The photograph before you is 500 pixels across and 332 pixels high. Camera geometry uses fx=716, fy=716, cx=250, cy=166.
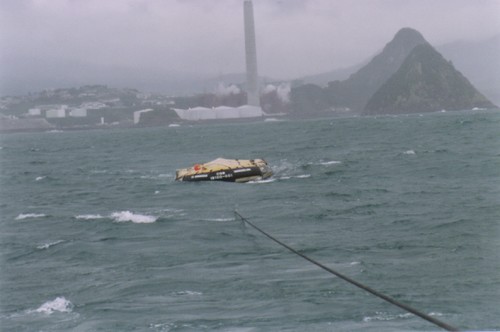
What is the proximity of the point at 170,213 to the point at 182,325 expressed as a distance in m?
19.8

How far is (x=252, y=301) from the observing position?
17031 mm

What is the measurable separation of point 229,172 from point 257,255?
1107 inches

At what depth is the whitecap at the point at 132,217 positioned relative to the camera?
107ft

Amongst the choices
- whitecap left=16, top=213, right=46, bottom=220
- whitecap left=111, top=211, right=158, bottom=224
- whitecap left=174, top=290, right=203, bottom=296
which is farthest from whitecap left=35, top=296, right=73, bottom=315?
whitecap left=16, top=213, right=46, bottom=220

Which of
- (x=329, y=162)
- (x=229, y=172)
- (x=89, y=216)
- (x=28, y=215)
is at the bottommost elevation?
(x=28, y=215)

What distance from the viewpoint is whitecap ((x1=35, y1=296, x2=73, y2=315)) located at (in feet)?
57.6

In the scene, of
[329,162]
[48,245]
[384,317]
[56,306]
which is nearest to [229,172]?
[329,162]

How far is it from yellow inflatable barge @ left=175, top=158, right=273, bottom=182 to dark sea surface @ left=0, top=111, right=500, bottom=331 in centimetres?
188

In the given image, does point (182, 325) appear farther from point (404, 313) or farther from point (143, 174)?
point (143, 174)

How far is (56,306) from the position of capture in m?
17.9

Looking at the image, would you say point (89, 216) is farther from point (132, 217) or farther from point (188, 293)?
point (188, 293)

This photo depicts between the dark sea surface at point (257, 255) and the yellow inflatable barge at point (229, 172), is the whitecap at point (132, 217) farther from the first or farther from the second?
the yellow inflatable barge at point (229, 172)

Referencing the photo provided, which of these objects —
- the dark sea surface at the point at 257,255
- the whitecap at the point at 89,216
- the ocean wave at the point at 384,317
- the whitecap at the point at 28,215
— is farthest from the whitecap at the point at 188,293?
the whitecap at the point at 28,215

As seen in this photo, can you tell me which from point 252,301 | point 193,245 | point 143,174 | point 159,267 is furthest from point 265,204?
point 143,174
